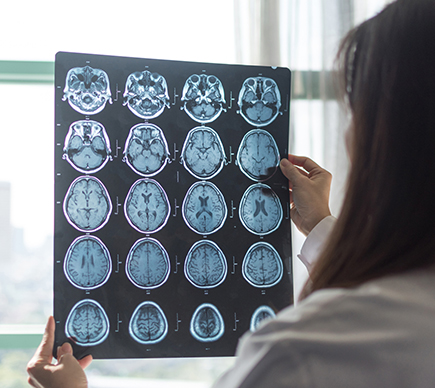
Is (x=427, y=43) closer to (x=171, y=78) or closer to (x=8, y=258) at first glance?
(x=171, y=78)

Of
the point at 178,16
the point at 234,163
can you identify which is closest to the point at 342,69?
the point at 234,163

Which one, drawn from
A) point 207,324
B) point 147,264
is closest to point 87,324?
point 147,264

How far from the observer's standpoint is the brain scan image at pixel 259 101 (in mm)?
973

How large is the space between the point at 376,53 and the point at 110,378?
1.45 meters

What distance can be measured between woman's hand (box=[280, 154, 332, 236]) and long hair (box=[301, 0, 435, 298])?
47 cm

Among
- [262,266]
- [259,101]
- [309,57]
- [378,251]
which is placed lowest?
[262,266]

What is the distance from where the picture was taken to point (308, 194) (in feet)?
3.27

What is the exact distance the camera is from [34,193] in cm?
136

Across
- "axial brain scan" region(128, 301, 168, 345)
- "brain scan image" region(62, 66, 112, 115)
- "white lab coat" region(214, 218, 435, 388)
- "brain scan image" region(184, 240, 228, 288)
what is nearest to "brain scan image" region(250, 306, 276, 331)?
"brain scan image" region(184, 240, 228, 288)

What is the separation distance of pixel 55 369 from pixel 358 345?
730 mm

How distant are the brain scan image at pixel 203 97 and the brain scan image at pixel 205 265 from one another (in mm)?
358

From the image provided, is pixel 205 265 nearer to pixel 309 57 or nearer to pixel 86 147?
pixel 86 147

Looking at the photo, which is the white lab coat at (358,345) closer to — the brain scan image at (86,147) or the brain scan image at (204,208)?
the brain scan image at (204,208)

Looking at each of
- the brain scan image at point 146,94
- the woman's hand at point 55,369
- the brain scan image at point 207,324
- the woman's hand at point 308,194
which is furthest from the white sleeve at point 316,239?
the woman's hand at point 55,369
